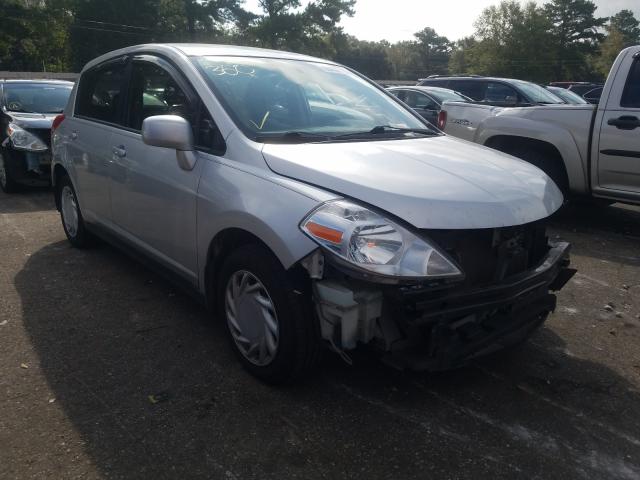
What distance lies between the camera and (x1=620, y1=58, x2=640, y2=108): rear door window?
596 cm

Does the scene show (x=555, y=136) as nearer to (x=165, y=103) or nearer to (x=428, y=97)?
(x=165, y=103)

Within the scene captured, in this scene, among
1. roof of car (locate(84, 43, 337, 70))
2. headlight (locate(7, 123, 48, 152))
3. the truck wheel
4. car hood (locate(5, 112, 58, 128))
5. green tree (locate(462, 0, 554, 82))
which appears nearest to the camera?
roof of car (locate(84, 43, 337, 70))

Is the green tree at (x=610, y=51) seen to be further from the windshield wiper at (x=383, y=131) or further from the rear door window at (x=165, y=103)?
the rear door window at (x=165, y=103)

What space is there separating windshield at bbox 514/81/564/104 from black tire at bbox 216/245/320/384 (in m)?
9.02

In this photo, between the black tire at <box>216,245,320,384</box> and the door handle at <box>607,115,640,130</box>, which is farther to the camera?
the door handle at <box>607,115,640,130</box>

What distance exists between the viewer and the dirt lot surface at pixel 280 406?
2.44 metres

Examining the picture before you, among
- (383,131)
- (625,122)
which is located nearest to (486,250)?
(383,131)

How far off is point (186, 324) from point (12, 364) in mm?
1047

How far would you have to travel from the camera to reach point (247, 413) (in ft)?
9.14

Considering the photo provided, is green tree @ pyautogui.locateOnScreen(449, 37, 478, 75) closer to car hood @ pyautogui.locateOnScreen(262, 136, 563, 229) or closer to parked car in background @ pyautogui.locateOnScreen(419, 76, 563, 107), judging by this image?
parked car in background @ pyautogui.locateOnScreen(419, 76, 563, 107)

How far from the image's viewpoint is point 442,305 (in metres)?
2.46

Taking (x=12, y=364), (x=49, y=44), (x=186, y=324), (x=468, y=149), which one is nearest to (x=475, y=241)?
(x=468, y=149)

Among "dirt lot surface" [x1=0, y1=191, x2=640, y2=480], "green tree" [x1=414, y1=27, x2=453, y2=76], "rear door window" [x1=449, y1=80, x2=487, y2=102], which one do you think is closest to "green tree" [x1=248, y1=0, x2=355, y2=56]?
"green tree" [x1=414, y1=27, x2=453, y2=76]

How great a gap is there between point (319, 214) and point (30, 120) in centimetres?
696
